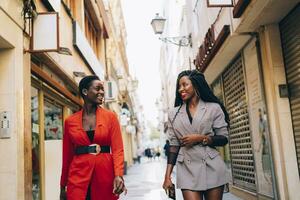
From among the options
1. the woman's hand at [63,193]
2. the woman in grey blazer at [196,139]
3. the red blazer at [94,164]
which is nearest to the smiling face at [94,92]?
the red blazer at [94,164]

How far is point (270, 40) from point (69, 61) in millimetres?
4641

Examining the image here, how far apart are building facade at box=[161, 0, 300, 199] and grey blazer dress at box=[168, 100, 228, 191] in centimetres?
352

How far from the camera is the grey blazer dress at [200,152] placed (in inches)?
142

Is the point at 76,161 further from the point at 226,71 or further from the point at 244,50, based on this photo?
the point at 226,71

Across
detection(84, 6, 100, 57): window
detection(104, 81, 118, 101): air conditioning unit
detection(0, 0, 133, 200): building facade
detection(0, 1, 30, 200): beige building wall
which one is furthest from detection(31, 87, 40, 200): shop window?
detection(104, 81, 118, 101): air conditioning unit

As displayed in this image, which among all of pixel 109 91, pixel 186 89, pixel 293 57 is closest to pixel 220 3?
pixel 293 57

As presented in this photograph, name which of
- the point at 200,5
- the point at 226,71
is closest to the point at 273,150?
the point at 226,71

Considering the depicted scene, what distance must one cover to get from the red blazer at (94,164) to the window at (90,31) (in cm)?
1124

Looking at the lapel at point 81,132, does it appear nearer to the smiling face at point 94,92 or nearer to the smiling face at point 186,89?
the smiling face at point 94,92

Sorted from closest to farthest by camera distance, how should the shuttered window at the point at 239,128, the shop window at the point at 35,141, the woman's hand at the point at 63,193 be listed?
the woman's hand at the point at 63,193, the shop window at the point at 35,141, the shuttered window at the point at 239,128

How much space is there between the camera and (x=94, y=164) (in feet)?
12.6

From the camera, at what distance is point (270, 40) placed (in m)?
7.71

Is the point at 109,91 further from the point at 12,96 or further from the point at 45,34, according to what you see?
the point at 12,96

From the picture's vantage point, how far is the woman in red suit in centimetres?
383
